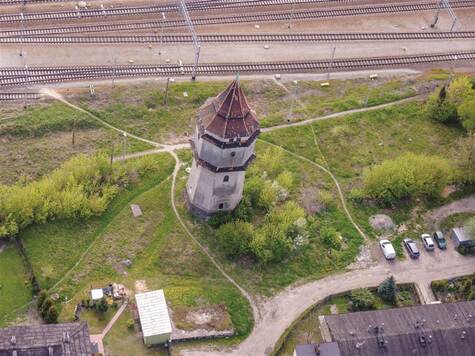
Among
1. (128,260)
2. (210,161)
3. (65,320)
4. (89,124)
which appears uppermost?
(89,124)

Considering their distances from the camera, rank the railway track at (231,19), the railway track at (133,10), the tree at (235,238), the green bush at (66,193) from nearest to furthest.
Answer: the green bush at (66,193), the tree at (235,238), the railway track at (231,19), the railway track at (133,10)

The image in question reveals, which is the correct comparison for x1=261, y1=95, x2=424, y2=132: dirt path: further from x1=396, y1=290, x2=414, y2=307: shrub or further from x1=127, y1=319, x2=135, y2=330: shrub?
x1=127, y1=319, x2=135, y2=330: shrub

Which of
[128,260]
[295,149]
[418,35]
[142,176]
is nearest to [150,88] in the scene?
[142,176]

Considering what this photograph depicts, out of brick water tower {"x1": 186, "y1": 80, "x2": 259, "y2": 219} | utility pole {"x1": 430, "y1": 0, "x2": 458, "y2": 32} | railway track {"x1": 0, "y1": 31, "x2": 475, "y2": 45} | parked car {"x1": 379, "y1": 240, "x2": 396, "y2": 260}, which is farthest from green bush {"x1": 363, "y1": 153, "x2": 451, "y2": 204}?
utility pole {"x1": 430, "y1": 0, "x2": 458, "y2": 32}

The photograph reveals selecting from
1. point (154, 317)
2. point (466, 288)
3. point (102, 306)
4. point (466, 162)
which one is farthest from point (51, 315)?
point (466, 162)

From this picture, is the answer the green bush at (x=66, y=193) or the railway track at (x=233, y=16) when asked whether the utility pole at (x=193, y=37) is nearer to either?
the railway track at (x=233, y=16)

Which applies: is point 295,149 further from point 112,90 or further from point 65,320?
point 65,320

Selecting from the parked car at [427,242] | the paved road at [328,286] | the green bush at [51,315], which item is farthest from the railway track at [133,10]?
the paved road at [328,286]
